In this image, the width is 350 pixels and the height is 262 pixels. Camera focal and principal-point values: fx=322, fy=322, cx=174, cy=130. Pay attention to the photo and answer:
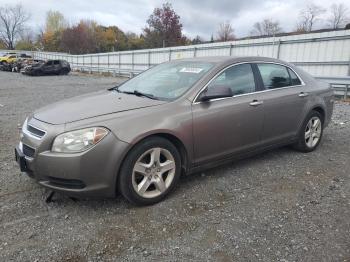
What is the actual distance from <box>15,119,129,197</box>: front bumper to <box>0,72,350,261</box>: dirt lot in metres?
0.33

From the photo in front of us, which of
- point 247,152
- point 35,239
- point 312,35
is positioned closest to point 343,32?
point 312,35

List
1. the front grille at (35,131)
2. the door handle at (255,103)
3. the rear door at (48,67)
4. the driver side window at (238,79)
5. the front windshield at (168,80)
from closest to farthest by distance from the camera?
the front grille at (35,131) → the front windshield at (168,80) → the driver side window at (238,79) → the door handle at (255,103) → the rear door at (48,67)

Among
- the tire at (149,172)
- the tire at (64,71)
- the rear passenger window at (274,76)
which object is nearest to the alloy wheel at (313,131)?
the rear passenger window at (274,76)

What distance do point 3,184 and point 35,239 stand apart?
142cm

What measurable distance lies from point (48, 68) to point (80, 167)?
28905mm

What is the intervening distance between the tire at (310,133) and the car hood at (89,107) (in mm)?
2583

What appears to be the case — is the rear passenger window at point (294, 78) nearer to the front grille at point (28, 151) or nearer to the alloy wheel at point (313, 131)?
the alloy wheel at point (313, 131)

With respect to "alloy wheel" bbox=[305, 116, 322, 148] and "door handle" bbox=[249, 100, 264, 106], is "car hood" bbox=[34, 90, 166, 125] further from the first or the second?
"alloy wheel" bbox=[305, 116, 322, 148]

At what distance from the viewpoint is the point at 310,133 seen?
5129mm

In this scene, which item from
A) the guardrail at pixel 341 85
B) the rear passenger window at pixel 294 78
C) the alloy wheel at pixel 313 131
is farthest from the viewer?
the guardrail at pixel 341 85

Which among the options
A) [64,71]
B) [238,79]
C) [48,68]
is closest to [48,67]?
[48,68]

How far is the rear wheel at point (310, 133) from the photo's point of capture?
4996mm

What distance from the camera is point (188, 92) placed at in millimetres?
3662

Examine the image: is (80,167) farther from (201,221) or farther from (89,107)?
(201,221)
